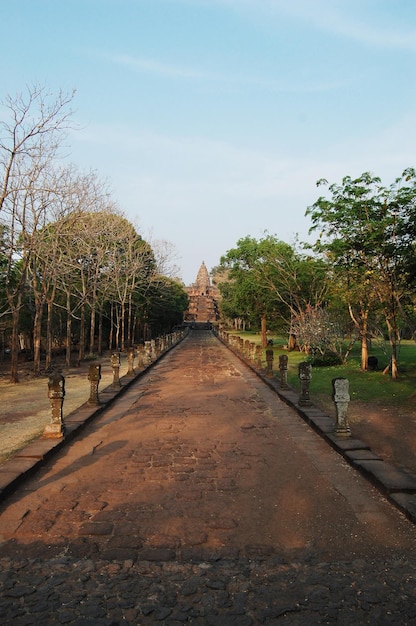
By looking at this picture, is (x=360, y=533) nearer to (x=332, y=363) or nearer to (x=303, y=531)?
(x=303, y=531)

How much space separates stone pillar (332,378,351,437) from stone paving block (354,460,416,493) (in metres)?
1.36

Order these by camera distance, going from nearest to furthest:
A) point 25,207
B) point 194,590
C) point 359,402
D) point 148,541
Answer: point 194,590
point 148,541
point 359,402
point 25,207

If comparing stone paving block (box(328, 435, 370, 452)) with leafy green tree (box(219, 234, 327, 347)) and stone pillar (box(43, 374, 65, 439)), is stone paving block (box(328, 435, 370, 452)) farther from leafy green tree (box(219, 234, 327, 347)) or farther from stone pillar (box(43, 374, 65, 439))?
leafy green tree (box(219, 234, 327, 347))

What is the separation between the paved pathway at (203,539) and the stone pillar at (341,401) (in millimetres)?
479

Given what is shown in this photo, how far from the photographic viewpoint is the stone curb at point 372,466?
16.9ft

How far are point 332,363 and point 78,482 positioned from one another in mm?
17140

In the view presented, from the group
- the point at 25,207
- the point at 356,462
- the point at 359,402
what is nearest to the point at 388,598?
the point at 356,462

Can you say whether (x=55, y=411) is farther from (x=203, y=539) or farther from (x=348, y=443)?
(x=348, y=443)

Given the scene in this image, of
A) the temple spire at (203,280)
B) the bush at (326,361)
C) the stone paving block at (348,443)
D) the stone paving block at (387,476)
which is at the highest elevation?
the temple spire at (203,280)

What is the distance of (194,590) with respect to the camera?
3.50 metres

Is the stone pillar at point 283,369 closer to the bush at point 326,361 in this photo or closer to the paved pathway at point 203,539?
the paved pathway at point 203,539

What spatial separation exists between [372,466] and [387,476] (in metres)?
0.42

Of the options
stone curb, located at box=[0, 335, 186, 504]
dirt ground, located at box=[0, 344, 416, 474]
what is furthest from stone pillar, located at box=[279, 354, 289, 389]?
stone curb, located at box=[0, 335, 186, 504]

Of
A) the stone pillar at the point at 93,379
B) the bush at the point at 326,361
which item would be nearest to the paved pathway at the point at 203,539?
the stone pillar at the point at 93,379
